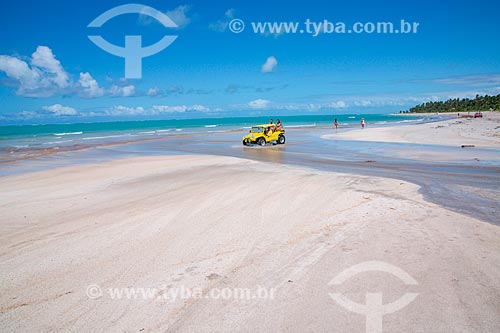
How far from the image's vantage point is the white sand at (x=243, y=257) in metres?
3.63

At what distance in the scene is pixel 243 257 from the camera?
514cm

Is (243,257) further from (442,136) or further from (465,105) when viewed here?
(465,105)

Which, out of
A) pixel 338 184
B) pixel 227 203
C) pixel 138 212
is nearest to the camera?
pixel 138 212

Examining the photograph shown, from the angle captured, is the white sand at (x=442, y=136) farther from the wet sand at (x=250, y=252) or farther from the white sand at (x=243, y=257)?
the white sand at (x=243, y=257)

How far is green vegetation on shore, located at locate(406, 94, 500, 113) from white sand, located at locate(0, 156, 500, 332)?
135560mm

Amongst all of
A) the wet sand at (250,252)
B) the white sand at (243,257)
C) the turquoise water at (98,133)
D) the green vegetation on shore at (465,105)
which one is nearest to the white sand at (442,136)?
the wet sand at (250,252)

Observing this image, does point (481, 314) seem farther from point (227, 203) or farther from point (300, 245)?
point (227, 203)

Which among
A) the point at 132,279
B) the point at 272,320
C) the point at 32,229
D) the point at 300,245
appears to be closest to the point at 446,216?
the point at 300,245

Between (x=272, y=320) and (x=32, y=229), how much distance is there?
5886 millimetres

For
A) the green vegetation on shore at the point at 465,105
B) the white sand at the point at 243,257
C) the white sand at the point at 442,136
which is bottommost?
the white sand at the point at 243,257

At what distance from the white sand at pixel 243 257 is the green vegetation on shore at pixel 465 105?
13556cm

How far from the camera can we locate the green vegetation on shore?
124 meters

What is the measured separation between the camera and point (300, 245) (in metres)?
5.53

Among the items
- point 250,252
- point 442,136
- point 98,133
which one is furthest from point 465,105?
point 250,252
